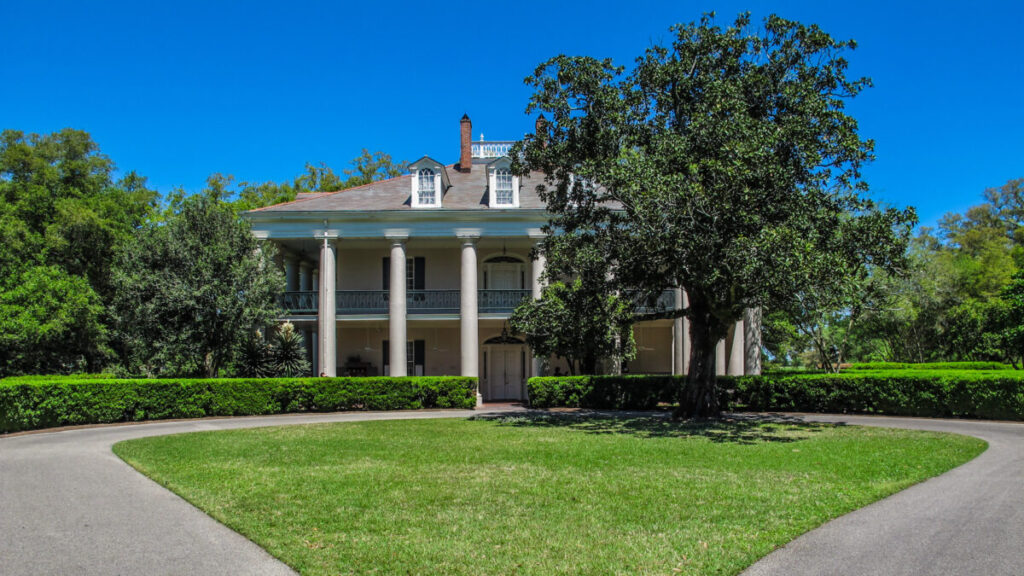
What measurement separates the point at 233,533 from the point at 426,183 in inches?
857

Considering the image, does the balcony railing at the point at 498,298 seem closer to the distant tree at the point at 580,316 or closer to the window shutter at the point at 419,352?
the window shutter at the point at 419,352

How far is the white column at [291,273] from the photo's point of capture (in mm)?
30016

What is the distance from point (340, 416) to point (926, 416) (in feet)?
54.2

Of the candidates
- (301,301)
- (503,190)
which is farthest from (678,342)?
(301,301)

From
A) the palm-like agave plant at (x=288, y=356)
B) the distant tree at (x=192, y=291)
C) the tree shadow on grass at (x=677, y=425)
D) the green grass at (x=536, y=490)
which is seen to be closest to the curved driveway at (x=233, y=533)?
the green grass at (x=536, y=490)

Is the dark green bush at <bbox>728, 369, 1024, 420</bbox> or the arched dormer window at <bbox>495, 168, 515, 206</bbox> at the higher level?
the arched dormer window at <bbox>495, 168, 515, 206</bbox>

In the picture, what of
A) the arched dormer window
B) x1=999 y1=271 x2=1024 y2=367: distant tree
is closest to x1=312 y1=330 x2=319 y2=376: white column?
the arched dormer window

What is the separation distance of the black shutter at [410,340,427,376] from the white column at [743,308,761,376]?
13.1 metres

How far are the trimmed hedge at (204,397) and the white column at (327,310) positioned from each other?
3.68 meters

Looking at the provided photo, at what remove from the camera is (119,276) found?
71.3ft

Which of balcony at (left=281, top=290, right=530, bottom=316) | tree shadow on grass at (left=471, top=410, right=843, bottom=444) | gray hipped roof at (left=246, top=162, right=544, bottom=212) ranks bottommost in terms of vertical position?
tree shadow on grass at (left=471, top=410, right=843, bottom=444)

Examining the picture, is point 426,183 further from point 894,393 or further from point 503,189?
point 894,393

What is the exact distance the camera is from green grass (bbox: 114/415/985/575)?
19.5 ft

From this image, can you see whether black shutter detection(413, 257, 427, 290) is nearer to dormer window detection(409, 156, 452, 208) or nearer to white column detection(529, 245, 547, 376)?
dormer window detection(409, 156, 452, 208)
